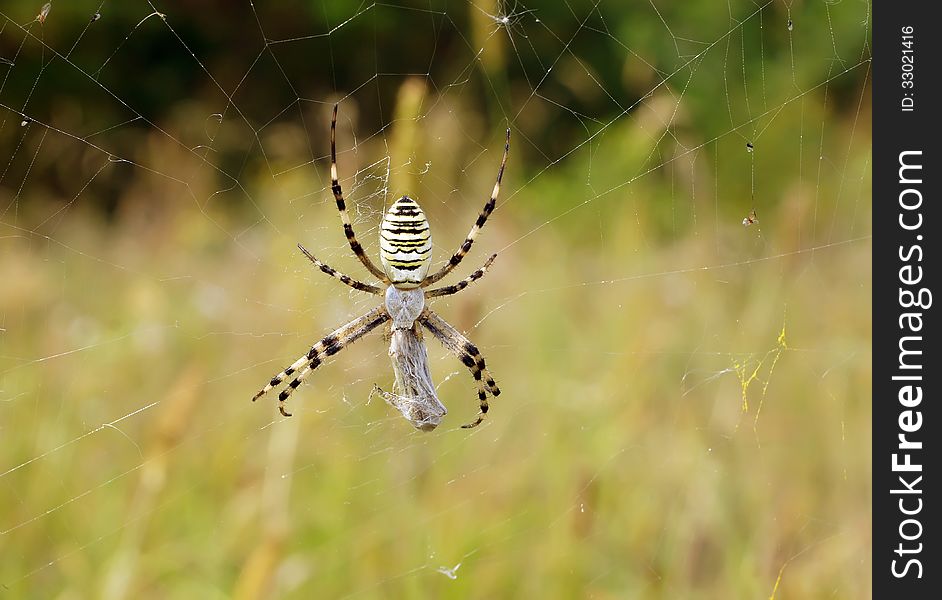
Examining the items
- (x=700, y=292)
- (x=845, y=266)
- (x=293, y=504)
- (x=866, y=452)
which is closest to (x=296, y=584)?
(x=293, y=504)

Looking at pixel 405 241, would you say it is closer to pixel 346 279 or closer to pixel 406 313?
pixel 346 279

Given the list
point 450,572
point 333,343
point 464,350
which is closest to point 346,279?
point 333,343

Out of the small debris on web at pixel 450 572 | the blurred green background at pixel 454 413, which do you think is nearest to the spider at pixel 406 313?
the blurred green background at pixel 454 413

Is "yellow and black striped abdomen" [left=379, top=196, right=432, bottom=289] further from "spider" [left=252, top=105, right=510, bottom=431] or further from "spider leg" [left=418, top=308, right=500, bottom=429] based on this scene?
"spider leg" [left=418, top=308, right=500, bottom=429]

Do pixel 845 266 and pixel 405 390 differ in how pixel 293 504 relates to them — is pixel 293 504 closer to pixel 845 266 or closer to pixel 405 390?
pixel 405 390

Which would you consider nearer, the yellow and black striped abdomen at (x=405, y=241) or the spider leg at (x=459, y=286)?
the yellow and black striped abdomen at (x=405, y=241)

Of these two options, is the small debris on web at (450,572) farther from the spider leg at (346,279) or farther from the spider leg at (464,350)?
the spider leg at (346,279)

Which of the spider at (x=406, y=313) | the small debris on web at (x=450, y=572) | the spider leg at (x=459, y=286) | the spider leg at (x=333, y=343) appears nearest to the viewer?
the small debris on web at (x=450, y=572)

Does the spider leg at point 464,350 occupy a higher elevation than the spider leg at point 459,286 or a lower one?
lower
